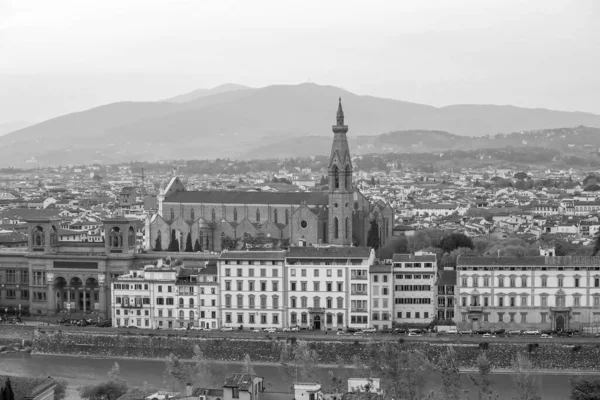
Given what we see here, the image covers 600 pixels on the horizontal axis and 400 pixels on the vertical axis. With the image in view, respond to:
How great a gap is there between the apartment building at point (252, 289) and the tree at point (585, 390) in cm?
1235

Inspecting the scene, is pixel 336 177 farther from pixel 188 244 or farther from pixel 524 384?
pixel 524 384

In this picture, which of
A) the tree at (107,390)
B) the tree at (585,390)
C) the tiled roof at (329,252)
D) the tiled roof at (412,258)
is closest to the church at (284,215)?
the tiled roof at (329,252)

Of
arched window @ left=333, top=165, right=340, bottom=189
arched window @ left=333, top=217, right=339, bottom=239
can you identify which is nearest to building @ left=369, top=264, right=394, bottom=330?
arched window @ left=333, top=165, right=340, bottom=189

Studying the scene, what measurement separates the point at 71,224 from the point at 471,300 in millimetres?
34244

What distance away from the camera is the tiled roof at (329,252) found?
4434 cm

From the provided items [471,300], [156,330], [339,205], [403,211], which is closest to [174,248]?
[339,205]

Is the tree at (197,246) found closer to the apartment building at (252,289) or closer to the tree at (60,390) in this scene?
the apartment building at (252,289)

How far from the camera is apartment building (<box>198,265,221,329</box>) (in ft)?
147

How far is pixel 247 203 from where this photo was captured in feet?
205

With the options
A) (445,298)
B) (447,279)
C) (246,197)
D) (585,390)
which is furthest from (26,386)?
(246,197)

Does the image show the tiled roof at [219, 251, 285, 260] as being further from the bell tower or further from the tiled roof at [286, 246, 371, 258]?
the bell tower

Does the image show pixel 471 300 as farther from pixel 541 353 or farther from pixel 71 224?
pixel 71 224

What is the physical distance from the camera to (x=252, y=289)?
44594 mm

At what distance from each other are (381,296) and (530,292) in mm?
4491
